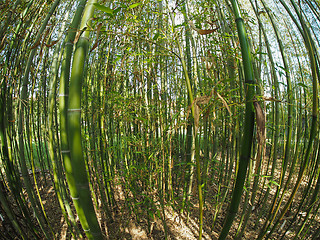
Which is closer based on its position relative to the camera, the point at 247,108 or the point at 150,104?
the point at 247,108

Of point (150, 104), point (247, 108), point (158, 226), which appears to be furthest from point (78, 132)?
point (158, 226)

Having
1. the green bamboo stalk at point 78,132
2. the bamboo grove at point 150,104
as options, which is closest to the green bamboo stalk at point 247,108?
the bamboo grove at point 150,104

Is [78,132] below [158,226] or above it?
above

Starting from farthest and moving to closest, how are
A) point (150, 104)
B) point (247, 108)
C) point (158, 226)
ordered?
point (158, 226)
point (150, 104)
point (247, 108)

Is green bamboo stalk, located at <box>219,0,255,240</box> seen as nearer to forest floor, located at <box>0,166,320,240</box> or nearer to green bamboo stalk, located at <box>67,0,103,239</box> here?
green bamboo stalk, located at <box>67,0,103,239</box>

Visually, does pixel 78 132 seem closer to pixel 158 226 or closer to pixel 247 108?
pixel 247 108

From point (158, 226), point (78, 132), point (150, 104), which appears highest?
point (150, 104)

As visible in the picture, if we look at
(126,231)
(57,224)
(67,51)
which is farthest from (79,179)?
(57,224)

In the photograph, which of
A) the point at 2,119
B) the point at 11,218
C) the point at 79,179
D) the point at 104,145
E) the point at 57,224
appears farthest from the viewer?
the point at 57,224

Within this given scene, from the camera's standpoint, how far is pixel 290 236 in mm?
1897

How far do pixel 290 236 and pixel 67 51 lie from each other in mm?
2313

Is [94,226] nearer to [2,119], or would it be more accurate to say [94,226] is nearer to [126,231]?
[2,119]

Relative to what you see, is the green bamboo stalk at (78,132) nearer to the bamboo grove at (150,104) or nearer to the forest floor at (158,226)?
the bamboo grove at (150,104)

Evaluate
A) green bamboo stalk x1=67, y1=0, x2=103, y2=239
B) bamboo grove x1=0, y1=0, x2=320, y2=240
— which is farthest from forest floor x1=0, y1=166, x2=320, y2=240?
green bamboo stalk x1=67, y1=0, x2=103, y2=239
